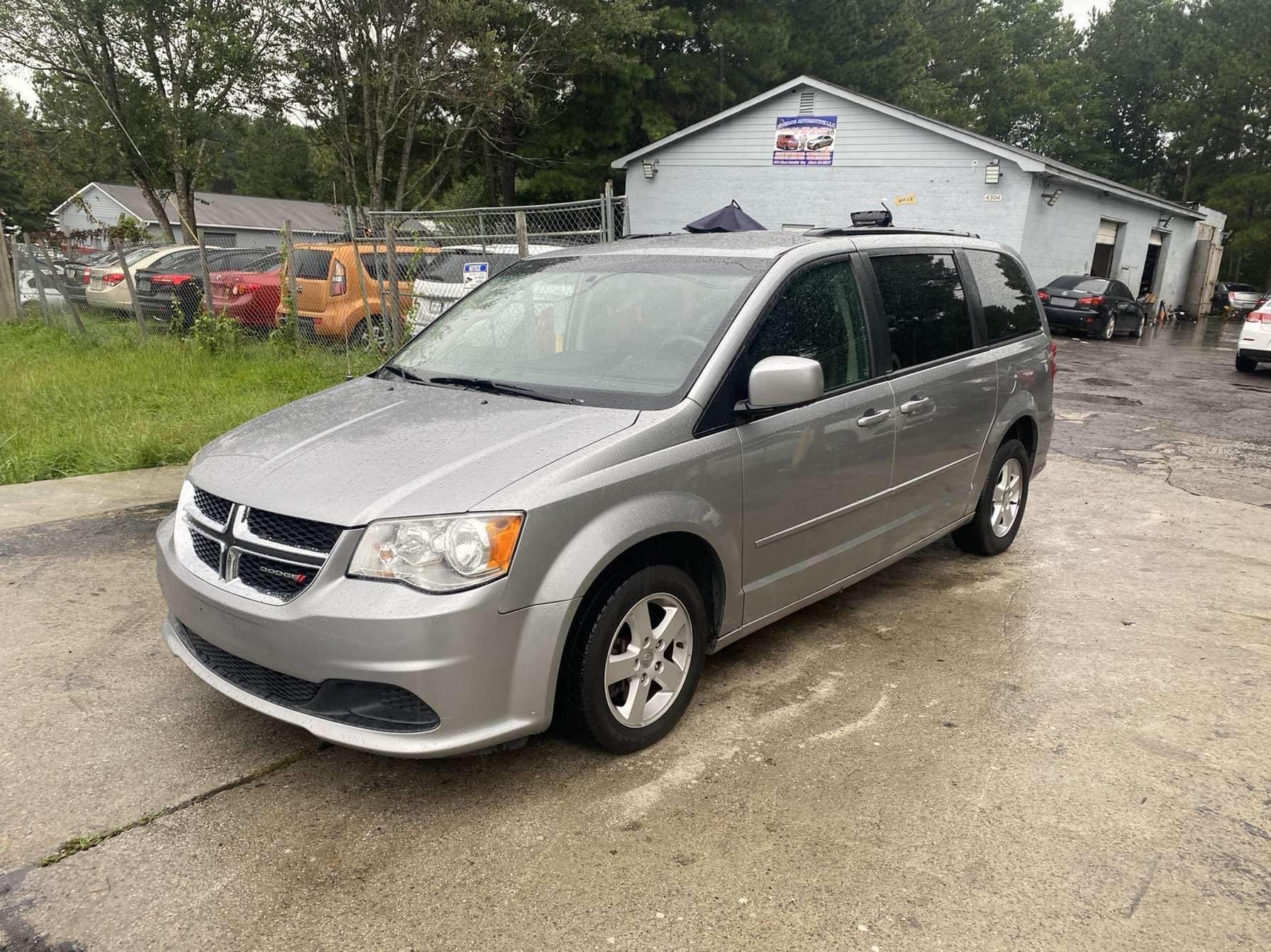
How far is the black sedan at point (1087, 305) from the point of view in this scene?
66.0ft

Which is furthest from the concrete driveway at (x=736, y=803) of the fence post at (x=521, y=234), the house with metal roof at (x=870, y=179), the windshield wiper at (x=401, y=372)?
the house with metal roof at (x=870, y=179)

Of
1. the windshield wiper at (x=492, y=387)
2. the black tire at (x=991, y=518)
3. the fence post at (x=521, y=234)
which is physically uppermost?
the fence post at (x=521, y=234)

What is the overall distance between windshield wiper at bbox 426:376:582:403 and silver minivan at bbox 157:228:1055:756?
2 cm

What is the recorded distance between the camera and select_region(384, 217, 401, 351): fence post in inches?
353

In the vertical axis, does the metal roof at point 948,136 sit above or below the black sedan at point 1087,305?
above

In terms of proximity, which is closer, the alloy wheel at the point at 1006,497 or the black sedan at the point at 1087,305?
the alloy wheel at the point at 1006,497

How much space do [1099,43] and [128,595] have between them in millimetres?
60503

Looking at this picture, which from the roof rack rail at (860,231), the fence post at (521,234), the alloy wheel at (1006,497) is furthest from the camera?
the fence post at (521,234)

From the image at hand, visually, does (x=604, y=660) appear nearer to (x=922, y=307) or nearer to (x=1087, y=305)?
(x=922, y=307)

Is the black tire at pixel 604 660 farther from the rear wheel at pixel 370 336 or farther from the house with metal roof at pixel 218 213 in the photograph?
the house with metal roof at pixel 218 213

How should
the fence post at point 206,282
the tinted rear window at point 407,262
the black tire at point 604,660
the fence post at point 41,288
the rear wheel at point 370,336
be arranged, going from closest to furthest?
the black tire at point 604,660 < the tinted rear window at point 407,262 < the rear wheel at point 370,336 < the fence post at point 206,282 < the fence post at point 41,288

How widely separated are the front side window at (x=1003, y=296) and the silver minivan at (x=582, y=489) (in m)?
Answer: 0.29

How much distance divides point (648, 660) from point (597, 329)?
54.0 inches

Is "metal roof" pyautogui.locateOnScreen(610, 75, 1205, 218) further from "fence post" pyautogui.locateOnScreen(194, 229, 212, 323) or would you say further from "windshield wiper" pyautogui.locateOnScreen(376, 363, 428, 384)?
"windshield wiper" pyautogui.locateOnScreen(376, 363, 428, 384)
